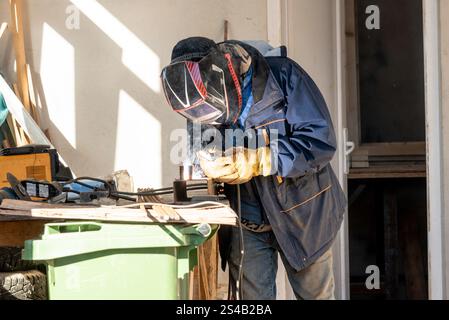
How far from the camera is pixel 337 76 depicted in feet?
17.6

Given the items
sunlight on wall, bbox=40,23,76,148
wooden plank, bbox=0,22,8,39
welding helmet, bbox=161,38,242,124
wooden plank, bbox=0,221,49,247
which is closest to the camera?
wooden plank, bbox=0,221,49,247

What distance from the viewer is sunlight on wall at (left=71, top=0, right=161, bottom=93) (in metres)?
5.85

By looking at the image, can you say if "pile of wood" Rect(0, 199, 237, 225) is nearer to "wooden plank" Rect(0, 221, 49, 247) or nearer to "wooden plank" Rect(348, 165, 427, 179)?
"wooden plank" Rect(0, 221, 49, 247)

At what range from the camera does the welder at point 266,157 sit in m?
3.54

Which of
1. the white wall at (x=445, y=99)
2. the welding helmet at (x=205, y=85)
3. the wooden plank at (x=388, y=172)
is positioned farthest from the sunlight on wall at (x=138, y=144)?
the welding helmet at (x=205, y=85)

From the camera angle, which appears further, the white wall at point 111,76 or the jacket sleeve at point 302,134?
the white wall at point 111,76

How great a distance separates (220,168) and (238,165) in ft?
0.25

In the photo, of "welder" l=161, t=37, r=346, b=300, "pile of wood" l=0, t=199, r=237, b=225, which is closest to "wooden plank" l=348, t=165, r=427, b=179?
"welder" l=161, t=37, r=346, b=300

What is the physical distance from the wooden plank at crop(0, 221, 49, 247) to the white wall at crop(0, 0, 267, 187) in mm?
2486

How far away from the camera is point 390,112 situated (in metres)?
6.36

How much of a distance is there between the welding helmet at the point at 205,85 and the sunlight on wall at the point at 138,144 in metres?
2.29

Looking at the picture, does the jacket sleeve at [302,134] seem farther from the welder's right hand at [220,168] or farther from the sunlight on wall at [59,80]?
the sunlight on wall at [59,80]
